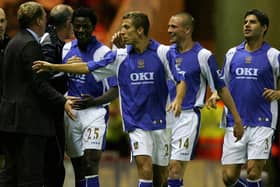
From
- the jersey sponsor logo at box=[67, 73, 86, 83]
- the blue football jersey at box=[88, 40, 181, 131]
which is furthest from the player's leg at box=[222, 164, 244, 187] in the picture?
→ the jersey sponsor logo at box=[67, 73, 86, 83]

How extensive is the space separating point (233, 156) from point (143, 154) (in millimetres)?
1312

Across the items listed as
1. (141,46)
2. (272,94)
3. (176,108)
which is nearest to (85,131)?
(141,46)

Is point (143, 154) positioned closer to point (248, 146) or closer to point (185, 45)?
point (248, 146)

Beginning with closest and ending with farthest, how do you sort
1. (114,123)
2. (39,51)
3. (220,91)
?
(39,51)
(220,91)
(114,123)

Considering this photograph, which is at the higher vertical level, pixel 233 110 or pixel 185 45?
pixel 185 45

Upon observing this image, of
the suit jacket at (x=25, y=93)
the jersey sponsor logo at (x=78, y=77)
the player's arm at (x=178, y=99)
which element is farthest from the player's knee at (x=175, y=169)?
the suit jacket at (x=25, y=93)

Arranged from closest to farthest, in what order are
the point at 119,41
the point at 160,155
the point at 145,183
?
the point at 145,183 < the point at 160,155 < the point at 119,41

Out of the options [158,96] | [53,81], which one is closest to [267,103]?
[158,96]

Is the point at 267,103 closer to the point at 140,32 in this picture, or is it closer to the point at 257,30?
the point at 257,30

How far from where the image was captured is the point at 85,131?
12.6m

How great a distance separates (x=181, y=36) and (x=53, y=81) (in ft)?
4.98

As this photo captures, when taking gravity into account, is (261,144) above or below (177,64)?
below

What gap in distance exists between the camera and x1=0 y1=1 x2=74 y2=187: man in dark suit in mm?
11594

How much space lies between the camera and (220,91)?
12438 millimetres
